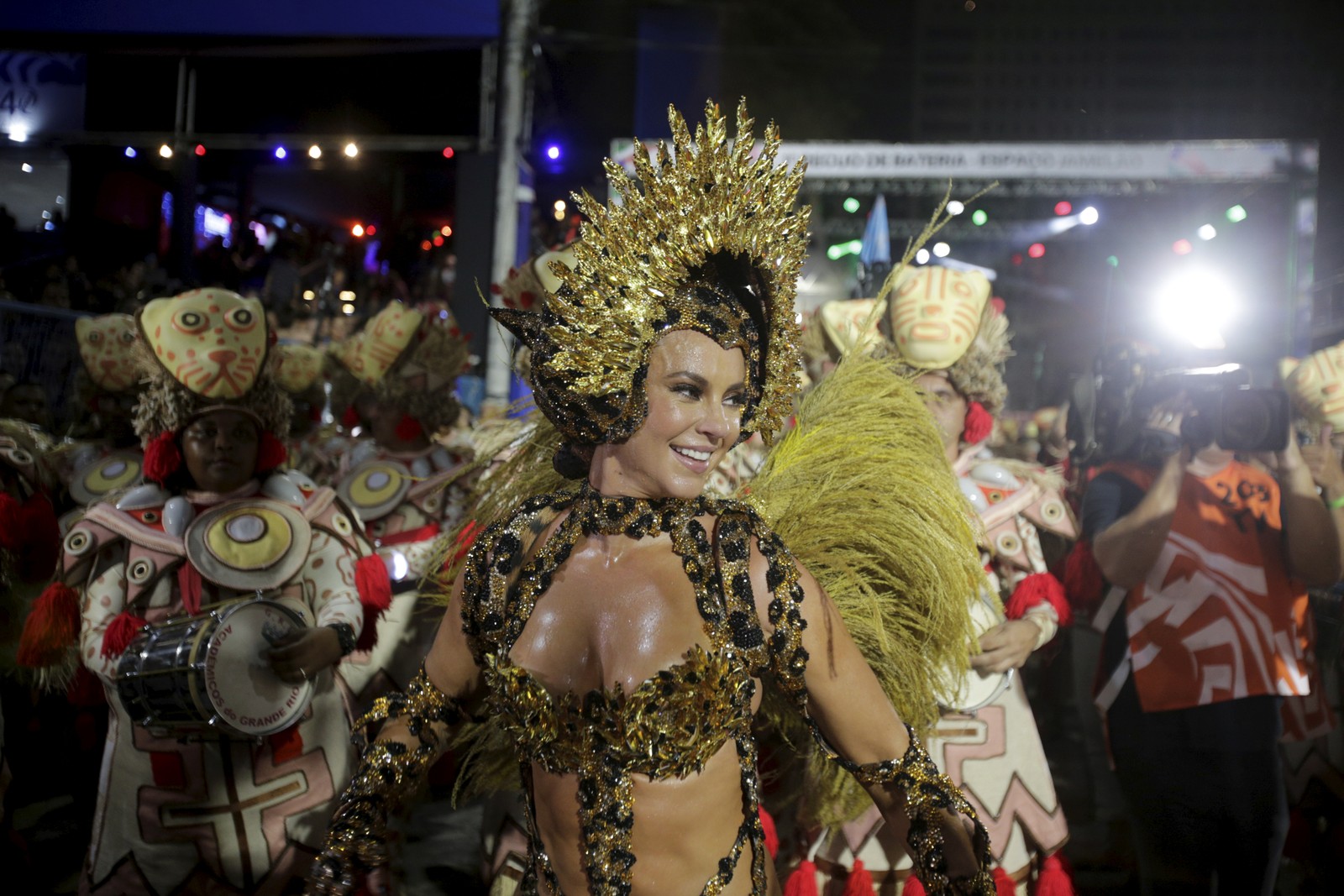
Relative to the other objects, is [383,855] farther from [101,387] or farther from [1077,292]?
[1077,292]

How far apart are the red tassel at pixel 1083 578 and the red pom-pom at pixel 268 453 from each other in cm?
277

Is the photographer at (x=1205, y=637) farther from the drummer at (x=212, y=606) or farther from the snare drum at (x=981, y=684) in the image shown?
the drummer at (x=212, y=606)

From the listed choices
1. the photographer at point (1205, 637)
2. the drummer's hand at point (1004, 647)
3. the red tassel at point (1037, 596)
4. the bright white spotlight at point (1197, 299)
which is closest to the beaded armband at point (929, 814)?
the drummer's hand at point (1004, 647)

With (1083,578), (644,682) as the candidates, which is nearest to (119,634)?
(644,682)

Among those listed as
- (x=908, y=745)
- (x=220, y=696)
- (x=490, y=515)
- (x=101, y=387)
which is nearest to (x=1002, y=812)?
(x=908, y=745)

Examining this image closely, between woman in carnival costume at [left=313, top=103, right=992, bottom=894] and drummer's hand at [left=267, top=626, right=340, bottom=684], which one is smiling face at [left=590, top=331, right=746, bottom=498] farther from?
drummer's hand at [left=267, top=626, right=340, bottom=684]

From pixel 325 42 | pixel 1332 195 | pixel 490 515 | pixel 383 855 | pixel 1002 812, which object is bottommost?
pixel 1002 812

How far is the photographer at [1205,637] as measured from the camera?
3059 millimetres

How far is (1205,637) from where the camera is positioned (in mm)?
3150

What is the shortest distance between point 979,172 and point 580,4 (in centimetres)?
494

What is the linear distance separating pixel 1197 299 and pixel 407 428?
7582 millimetres

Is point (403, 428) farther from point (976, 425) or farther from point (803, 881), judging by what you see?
point (803, 881)

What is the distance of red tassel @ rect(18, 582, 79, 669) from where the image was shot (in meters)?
3.12

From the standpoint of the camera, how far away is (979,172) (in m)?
11.6
